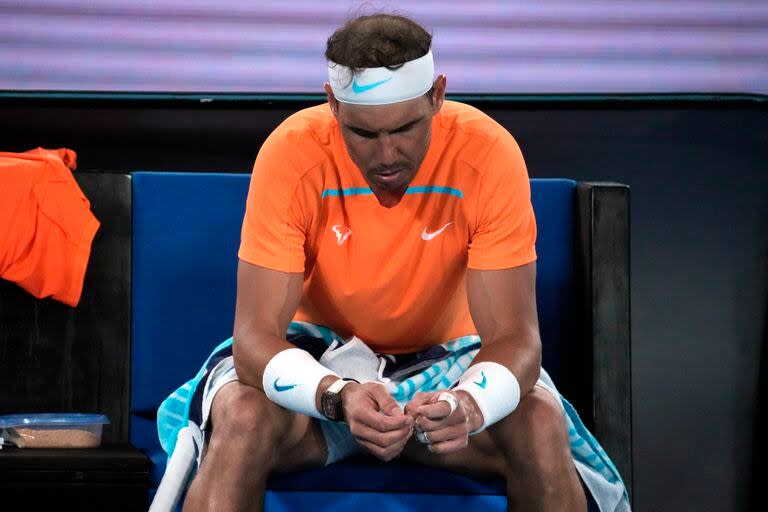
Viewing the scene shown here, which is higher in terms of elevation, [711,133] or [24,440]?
[711,133]

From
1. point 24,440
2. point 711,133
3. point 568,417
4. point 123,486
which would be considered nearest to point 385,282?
point 568,417

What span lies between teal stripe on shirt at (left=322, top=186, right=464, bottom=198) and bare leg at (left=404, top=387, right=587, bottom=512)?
16.7 inches

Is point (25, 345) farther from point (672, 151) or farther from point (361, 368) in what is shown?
point (672, 151)

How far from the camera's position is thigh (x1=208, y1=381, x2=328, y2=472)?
2.08m

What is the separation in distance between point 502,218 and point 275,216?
1.42 ft

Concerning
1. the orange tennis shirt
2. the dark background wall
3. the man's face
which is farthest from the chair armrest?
the man's face

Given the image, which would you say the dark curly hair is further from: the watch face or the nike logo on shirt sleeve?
the watch face

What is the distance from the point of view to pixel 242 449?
206cm

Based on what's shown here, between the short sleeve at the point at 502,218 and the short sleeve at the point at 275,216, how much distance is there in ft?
1.12

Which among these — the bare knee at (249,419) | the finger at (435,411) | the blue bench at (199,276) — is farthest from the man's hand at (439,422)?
the blue bench at (199,276)

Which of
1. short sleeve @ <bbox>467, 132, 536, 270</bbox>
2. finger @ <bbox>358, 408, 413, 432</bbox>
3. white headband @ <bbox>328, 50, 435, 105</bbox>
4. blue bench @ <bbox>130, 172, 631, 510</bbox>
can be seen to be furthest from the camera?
blue bench @ <bbox>130, 172, 631, 510</bbox>

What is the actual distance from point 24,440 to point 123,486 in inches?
9.8

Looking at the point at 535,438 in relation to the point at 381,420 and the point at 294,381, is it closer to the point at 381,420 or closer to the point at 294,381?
the point at 381,420

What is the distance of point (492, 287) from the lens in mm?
2264
